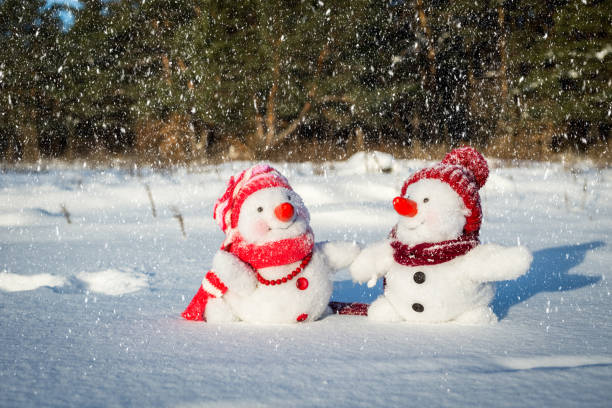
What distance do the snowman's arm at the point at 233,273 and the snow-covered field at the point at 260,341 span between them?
151 millimetres

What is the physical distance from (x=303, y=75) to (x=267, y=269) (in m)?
11.9

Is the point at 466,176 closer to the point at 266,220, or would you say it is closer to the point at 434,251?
the point at 434,251

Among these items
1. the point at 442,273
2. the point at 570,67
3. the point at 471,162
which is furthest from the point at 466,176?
the point at 570,67

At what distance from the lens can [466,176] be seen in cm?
202

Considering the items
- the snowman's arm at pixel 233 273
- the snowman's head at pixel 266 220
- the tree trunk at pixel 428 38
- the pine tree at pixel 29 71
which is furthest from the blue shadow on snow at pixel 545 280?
the pine tree at pixel 29 71

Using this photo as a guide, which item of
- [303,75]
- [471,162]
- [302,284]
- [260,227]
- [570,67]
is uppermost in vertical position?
[570,67]

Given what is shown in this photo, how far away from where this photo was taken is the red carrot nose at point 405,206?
6.21ft

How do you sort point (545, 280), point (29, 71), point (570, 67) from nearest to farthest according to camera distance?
point (545, 280)
point (570, 67)
point (29, 71)

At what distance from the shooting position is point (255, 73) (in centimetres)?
1288

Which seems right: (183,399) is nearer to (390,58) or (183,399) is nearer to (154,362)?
(154,362)

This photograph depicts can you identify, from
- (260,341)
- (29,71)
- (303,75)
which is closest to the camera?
(260,341)

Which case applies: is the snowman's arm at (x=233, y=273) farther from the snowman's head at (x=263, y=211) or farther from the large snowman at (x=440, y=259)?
the large snowman at (x=440, y=259)

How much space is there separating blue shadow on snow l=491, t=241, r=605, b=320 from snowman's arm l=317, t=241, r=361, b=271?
67 centimetres

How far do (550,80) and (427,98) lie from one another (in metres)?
4.11
